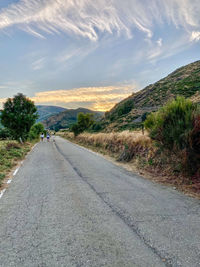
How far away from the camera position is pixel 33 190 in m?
6.37

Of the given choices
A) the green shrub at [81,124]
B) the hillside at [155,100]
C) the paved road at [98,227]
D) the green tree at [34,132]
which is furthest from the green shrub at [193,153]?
the green shrub at [81,124]

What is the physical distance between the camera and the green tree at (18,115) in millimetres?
28016

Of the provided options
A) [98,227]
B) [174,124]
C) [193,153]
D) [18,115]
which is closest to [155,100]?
[18,115]

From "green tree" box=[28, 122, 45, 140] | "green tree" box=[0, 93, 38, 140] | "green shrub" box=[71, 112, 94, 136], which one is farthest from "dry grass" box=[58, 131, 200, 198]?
"green shrub" box=[71, 112, 94, 136]

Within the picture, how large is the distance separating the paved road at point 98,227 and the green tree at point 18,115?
2360 centimetres

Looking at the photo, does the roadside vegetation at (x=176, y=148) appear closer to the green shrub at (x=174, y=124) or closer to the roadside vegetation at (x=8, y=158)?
the green shrub at (x=174, y=124)

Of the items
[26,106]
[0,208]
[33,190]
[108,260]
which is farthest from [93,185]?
[26,106]

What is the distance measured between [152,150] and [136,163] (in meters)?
1.23

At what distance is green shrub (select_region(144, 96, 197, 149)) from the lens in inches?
320

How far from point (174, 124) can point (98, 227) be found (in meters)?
6.29

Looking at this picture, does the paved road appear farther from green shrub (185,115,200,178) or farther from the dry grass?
green shrub (185,115,200,178)

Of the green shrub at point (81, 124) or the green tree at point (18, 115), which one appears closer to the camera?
the green tree at point (18, 115)

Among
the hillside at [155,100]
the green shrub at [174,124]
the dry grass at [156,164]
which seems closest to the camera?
the dry grass at [156,164]

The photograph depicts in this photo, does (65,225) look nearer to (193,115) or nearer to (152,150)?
(193,115)
